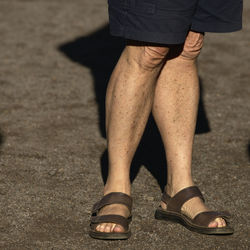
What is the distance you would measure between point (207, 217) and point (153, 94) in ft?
2.05

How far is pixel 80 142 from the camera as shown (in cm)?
457

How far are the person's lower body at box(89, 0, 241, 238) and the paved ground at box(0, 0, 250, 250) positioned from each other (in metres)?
0.19

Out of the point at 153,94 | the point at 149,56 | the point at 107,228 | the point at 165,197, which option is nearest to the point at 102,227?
the point at 107,228

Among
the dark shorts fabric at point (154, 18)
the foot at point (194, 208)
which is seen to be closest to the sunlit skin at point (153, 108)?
the foot at point (194, 208)

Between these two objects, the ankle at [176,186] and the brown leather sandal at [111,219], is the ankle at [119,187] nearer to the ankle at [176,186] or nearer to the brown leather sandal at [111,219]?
the brown leather sandal at [111,219]

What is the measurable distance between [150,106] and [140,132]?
0.13 meters

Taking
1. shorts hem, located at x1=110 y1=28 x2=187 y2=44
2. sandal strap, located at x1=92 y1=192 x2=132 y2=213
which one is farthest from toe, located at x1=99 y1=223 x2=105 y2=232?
shorts hem, located at x1=110 y1=28 x2=187 y2=44

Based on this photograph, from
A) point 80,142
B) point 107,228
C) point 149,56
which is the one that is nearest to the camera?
point 149,56

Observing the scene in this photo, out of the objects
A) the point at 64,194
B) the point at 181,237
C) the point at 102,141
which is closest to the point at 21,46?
the point at 102,141

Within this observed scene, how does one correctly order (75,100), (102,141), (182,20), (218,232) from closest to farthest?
1. (182,20)
2. (218,232)
3. (102,141)
4. (75,100)

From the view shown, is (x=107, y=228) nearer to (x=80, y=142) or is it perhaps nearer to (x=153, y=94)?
(x=153, y=94)

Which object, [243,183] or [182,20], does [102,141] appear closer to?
[243,183]

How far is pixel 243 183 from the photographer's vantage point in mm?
3992

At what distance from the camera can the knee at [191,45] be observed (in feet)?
11.0
